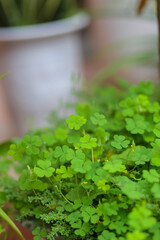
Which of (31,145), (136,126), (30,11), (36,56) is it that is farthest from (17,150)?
(30,11)

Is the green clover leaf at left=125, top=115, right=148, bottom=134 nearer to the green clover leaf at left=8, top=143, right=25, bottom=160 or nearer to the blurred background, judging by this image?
the green clover leaf at left=8, top=143, right=25, bottom=160

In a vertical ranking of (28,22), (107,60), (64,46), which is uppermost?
(28,22)

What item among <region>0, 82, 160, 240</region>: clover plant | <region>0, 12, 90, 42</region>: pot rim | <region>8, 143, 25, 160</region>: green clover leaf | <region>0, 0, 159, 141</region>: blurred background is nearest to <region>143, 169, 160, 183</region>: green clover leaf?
<region>0, 82, 160, 240</region>: clover plant

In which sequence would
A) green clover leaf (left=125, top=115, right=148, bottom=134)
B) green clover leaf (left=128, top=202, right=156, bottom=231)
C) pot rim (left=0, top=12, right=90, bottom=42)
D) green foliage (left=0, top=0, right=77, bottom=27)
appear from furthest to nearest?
1. green foliage (left=0, top=0, right=77, bottom=27)
2. pot rim (left=0, top=12, right=90, bottom=42)
3. green clover leaf (left=125, top=115, right=148, bottom=134)
4. green clover leaf (left=128, top=202, right=156, bottom=231)

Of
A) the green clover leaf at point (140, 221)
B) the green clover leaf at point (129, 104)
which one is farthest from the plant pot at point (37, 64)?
the green clover leaf at point (140, 221)

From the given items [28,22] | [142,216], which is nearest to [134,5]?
[28,22]

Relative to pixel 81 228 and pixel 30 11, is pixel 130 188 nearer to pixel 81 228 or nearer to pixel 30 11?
pixel 81 228

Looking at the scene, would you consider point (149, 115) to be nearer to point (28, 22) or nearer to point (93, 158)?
point (93, 158)

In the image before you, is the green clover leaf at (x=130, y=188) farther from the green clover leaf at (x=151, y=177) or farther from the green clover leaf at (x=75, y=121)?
the green clover leaf at (x=75, y=121)

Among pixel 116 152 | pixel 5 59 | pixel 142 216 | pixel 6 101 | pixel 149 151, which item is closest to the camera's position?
pixel 142 216
